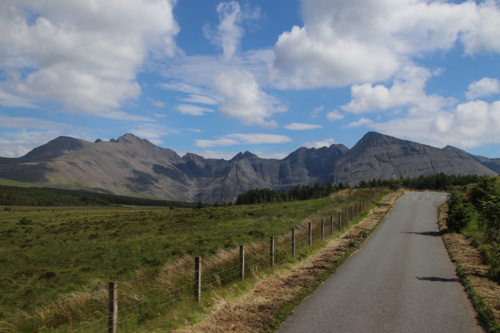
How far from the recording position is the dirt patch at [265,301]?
321 inches

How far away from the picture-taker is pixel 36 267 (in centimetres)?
2656

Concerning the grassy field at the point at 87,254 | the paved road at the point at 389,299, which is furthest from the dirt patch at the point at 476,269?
the grassy field at the point at 87,254

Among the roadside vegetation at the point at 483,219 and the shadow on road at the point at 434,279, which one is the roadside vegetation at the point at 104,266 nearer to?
the shadow on road at the point at 434,279

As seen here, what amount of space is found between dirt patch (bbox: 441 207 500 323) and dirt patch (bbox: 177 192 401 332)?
522 cm

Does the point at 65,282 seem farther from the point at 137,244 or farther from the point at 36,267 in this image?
the point at 137,244

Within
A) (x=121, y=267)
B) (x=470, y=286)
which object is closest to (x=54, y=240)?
(x=121, y=267)

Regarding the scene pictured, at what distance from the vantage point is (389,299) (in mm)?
10164

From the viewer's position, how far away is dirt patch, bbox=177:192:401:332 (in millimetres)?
8164

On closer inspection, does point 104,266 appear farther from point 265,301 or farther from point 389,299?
point 389,299

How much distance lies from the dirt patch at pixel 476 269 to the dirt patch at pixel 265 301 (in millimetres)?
5220

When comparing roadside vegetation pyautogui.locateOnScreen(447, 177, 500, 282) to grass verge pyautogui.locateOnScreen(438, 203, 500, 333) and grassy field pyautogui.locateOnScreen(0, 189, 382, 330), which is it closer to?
grass verge pyautogui.locateOnScreen(438, 203, 500, 333)

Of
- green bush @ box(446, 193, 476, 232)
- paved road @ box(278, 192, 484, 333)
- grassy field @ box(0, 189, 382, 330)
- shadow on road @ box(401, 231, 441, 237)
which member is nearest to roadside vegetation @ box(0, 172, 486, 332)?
grassy field @ box(0, 189, 382, 330)

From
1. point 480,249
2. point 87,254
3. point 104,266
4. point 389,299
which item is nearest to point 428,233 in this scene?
point 480,249

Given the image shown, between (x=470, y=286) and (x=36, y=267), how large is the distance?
29.4 meters
